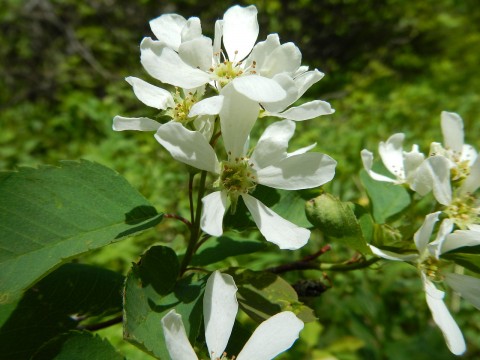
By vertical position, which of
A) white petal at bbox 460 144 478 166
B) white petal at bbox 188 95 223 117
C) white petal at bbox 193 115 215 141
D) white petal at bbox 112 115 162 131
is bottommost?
white petal at bbox 460 144 478 166

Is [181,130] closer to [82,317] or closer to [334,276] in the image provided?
[82,317]

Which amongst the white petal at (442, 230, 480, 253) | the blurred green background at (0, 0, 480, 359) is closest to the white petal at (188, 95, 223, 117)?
the white petal at (442, 230, 480, 253)

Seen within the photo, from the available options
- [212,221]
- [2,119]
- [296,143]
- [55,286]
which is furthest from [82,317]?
[2,119]

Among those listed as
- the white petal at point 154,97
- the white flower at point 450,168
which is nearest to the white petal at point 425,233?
the white flower at point 450,168

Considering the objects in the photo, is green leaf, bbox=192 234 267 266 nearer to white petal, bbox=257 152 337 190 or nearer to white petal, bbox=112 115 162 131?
white petal, bbox=257 152 337 190

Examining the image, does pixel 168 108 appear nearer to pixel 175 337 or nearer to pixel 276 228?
pixel 276 228
